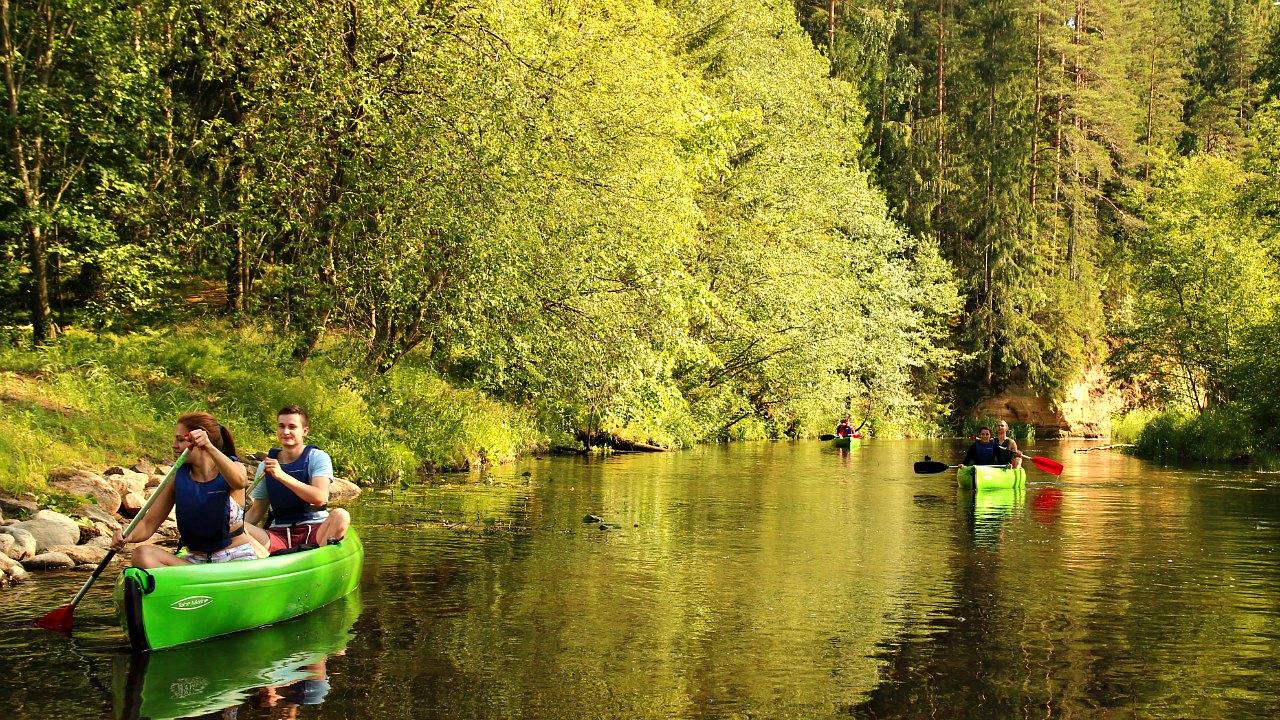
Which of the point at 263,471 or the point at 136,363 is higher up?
the point at 136,363

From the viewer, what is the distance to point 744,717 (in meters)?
7.53

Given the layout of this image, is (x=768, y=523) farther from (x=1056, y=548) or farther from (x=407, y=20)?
(x=407, y=20)

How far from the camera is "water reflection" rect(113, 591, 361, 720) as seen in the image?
25.4ft

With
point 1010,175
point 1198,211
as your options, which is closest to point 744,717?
point 1198,211

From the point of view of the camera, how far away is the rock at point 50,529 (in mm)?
12352

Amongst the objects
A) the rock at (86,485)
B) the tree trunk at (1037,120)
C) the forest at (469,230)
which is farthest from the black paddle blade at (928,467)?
the tree trunk at (1037,120)

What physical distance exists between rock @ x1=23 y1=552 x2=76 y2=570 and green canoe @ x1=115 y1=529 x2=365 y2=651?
3.09 m

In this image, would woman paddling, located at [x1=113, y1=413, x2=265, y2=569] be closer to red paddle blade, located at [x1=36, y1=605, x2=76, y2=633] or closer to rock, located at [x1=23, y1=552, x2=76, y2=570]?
red paddle blade, located at [x1=36, y1=605, x2=76, y2=633]

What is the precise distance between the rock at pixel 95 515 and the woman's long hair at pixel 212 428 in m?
4.98

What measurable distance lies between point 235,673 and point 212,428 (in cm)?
178

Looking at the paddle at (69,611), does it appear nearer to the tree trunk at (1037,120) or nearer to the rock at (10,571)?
the rock at (10,571)

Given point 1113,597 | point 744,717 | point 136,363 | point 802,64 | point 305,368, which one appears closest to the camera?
point 744,717

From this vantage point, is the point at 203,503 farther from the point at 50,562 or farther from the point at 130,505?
the point at 130,505

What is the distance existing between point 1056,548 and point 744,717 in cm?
913
